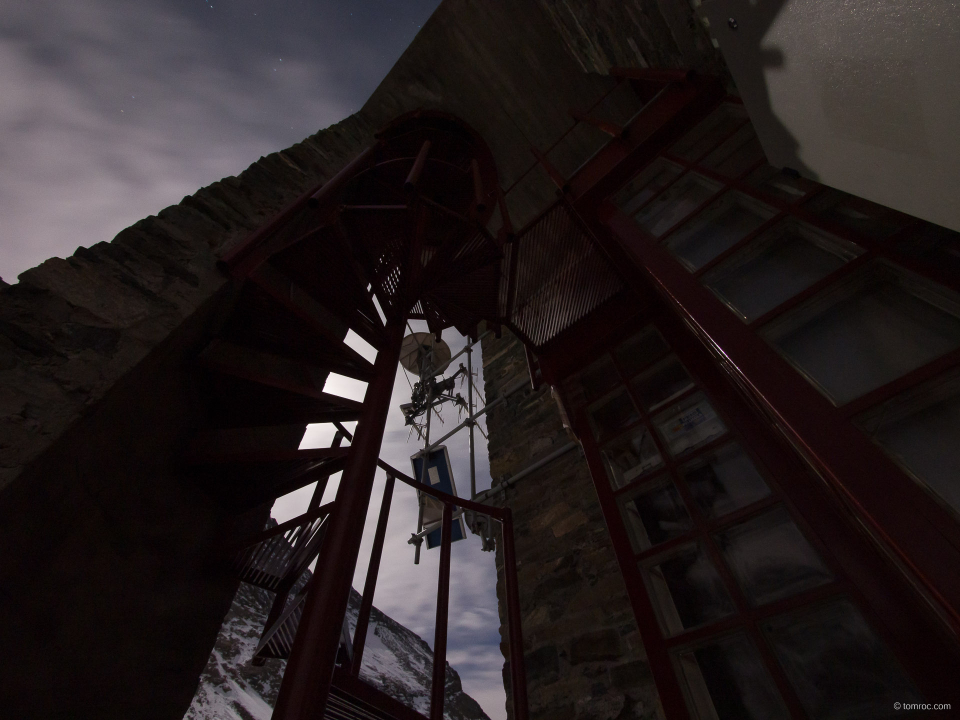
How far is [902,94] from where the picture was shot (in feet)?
4.15

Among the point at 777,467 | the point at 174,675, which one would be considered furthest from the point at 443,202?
the point at 174,675

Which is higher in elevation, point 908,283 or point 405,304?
point 405,304

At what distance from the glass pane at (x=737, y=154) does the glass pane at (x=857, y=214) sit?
702mm

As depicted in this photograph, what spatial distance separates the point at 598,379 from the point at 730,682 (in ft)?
6.41

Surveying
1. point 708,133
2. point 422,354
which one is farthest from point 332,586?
point 422,354

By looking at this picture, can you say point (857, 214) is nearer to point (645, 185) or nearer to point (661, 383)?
point (661, 383)

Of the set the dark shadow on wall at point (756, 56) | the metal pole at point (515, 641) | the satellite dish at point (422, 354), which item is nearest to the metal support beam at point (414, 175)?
the dark shadow on wall at point (756, 56)

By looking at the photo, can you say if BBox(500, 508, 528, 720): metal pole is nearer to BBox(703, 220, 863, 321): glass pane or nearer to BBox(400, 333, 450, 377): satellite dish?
BBox(703, 220, 863, 321): glass pane

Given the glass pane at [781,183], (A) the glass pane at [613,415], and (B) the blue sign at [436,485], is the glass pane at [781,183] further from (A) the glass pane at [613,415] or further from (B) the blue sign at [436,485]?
(B) the blue sign at [436,485]

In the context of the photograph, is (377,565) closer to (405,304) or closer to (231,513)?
(231,513)

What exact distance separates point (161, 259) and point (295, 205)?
1076mm

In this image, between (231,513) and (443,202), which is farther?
(443,202)

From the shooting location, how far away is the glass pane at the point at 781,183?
227cm

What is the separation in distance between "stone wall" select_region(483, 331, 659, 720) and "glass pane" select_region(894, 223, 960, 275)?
98.9 inches
